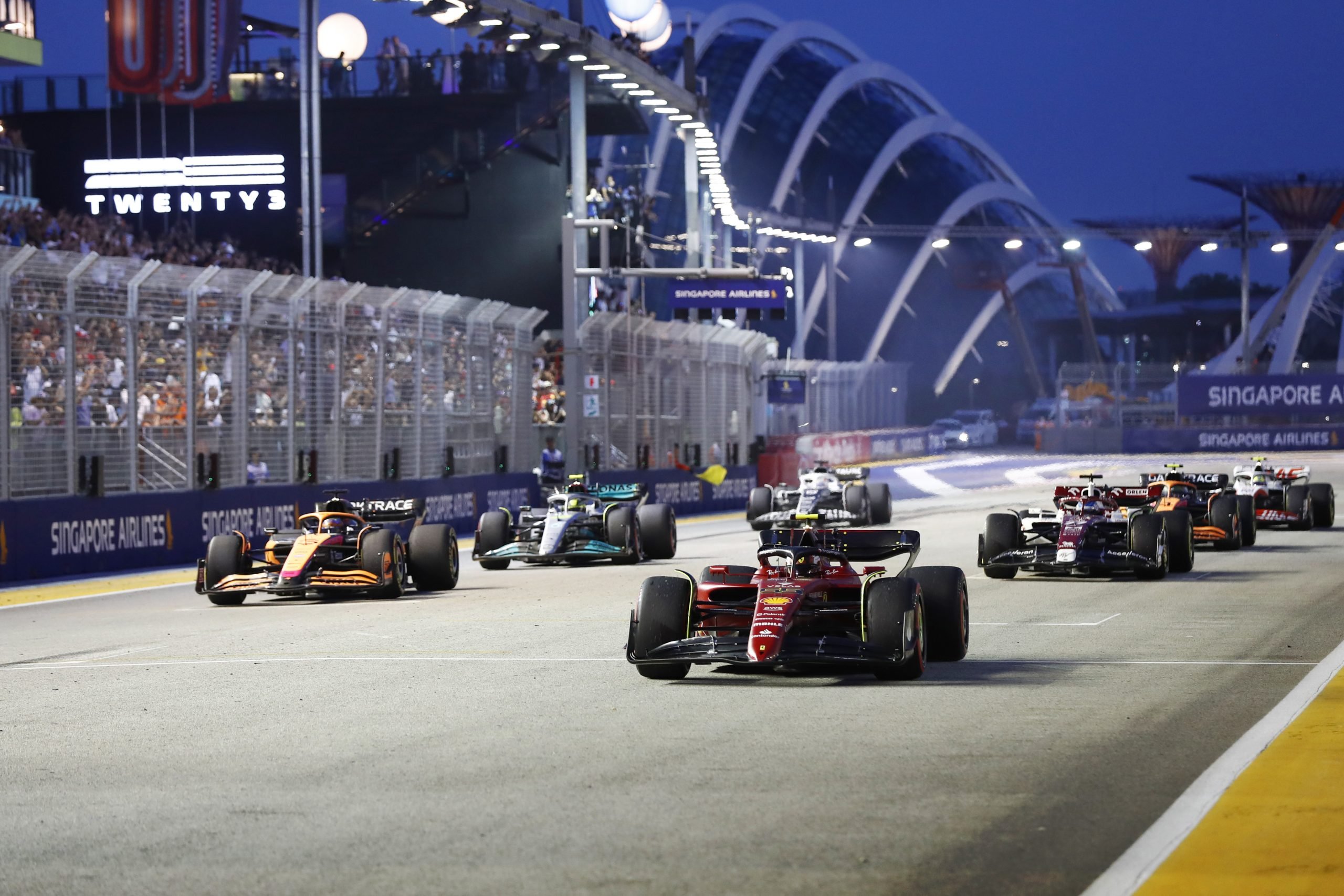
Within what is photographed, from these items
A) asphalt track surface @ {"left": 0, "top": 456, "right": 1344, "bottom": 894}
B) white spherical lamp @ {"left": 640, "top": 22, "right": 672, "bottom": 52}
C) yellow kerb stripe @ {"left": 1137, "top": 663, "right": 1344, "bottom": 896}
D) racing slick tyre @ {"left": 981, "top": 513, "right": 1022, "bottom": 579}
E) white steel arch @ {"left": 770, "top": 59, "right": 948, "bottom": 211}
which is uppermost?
white steel arch @ {"left": 770, "top": 59, "right": 948, "bottom": 211}

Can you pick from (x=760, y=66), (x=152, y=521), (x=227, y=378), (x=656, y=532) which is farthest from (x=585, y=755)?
(x=760, y=66)

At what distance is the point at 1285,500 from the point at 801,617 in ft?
59.6

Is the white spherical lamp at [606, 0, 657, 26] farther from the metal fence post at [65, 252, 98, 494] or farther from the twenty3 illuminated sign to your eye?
the metal fence post at [65, 252, 98, 494]

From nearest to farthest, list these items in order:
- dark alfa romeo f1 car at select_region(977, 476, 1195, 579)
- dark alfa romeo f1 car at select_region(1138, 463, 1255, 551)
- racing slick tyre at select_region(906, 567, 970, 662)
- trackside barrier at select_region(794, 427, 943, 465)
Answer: racing slick tyre at select_region(906, 567, 970, 662) < dark alfa romeo f1 car at select_region(977, 476, 1195, 579) < dark alfa romeo f1 car at select_region(1138, 463, 1255, 551) < trackside barrier at select_region(794, 427, 943, 465)

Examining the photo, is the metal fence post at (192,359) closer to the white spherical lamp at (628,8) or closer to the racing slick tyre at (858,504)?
the racing slick tyre at (858,504)

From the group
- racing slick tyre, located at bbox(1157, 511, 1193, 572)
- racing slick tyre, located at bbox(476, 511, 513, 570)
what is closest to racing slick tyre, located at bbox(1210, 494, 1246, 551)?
racing slick tyre, located at bbox(1157, 511, 1193, 572)

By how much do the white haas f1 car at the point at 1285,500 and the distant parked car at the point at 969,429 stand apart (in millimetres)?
50411

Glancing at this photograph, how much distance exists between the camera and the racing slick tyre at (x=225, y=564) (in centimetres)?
1778

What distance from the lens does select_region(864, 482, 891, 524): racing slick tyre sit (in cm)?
3023

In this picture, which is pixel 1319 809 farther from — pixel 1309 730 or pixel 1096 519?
pixel 1096 519

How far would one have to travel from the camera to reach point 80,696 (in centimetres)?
1108

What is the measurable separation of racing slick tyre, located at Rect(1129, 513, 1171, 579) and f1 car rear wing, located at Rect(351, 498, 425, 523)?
6968 mm

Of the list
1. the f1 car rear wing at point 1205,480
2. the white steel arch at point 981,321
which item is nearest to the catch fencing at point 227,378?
the f1 car rear wing at point 1205,480

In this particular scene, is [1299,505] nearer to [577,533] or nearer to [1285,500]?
[1285,500]
